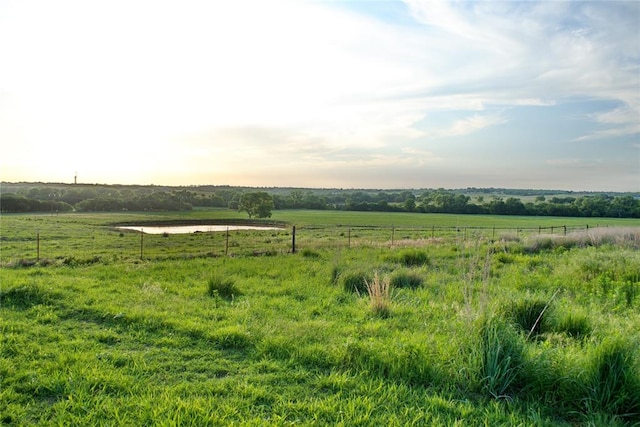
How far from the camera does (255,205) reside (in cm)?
5762

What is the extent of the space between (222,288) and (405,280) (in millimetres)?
4567

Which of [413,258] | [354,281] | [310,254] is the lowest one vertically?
[310,254]

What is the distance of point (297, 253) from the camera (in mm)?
17297

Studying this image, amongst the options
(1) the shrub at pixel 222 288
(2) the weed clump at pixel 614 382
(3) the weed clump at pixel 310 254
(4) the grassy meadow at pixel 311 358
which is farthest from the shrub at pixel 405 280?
(3) the weed clump at pixel 310 254

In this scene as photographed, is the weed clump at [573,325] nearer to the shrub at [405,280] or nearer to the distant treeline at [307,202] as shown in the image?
the shrub at [405,280]

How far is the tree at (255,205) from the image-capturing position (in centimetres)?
5772

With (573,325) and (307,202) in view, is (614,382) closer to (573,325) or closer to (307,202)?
(573,325)

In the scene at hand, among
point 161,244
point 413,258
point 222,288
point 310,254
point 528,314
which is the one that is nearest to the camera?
point 528,314

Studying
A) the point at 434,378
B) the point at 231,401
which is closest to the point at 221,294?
the point at 231,401

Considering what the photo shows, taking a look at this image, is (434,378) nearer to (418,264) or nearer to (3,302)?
(3,302)

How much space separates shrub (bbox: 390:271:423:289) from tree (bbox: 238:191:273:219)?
4894 centimetres

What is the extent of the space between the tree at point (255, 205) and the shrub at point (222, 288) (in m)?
49.5

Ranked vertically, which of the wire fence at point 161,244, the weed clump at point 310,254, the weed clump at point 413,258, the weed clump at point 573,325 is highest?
the weed clump at point 573,325

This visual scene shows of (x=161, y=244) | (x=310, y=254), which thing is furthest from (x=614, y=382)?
(x=161, y=244)
